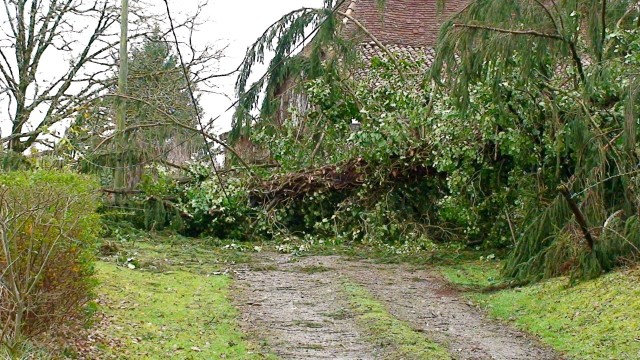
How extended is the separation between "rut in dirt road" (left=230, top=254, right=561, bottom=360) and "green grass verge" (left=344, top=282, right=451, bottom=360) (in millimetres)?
114

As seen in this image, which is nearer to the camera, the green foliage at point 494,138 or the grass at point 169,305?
the grass at point 169,305

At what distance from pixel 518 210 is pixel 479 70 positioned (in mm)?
5195

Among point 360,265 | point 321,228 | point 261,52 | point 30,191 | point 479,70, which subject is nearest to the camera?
point 30,191

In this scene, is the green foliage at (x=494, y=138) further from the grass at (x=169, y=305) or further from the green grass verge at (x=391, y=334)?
the grass at (x=169, y=305)

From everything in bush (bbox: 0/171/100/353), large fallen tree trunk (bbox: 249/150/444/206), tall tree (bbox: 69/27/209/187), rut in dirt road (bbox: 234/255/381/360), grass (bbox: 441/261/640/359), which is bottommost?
rut in dirt road (bbox: 234/255/381/360)

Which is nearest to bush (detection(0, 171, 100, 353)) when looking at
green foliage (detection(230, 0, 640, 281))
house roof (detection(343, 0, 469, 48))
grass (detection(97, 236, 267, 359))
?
grass (detection(97, 236, 267, 359))

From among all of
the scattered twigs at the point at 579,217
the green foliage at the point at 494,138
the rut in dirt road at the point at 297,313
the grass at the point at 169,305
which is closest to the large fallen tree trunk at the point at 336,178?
the green foliage at the point at 494,138

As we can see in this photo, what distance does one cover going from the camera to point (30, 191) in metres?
6.81

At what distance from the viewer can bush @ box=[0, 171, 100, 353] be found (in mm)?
6426

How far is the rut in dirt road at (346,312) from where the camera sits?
855 cm

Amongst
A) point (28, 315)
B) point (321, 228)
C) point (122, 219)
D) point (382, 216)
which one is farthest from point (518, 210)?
point (28, 315)

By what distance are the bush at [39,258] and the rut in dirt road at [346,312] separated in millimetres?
2046

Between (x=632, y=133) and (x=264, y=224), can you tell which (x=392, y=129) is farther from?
(x=632, y=133)

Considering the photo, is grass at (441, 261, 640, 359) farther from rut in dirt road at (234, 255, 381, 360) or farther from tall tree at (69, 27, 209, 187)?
tall tree at (69, 27, 209, 187)
